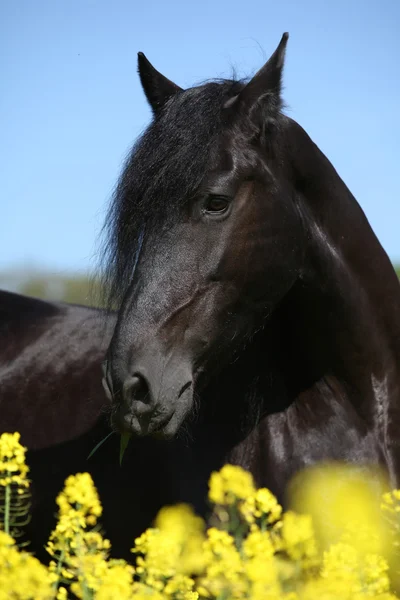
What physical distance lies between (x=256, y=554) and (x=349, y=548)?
29cm

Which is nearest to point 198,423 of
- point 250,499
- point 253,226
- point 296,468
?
point 296,468

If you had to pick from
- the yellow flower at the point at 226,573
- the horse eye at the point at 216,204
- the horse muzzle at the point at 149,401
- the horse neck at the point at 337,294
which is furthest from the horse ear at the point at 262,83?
the yellow flower at the point at 226,573

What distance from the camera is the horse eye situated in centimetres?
325

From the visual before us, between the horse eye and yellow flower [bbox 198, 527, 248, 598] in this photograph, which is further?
the horse eye

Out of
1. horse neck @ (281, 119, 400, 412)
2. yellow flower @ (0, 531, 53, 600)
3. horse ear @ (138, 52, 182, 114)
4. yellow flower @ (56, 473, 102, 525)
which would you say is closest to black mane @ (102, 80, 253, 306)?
horse ear @ (138, 52, 182, 114)

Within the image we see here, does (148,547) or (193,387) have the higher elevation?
(193,387)

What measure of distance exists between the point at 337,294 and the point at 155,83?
1.22 m

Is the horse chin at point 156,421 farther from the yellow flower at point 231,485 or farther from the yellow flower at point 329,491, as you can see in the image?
the yellow flower at point 329,491

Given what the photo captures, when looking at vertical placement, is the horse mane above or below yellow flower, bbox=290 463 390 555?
above

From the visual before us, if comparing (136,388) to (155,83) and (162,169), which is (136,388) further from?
(155,83)

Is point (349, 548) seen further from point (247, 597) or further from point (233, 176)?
point (233, 176)

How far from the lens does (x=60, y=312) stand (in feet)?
16.4

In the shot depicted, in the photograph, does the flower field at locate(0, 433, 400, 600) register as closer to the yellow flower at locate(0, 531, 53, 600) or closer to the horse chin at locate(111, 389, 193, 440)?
the yellow flower at locate(0, 531, 53, 600)

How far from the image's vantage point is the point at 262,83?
11.2ft
